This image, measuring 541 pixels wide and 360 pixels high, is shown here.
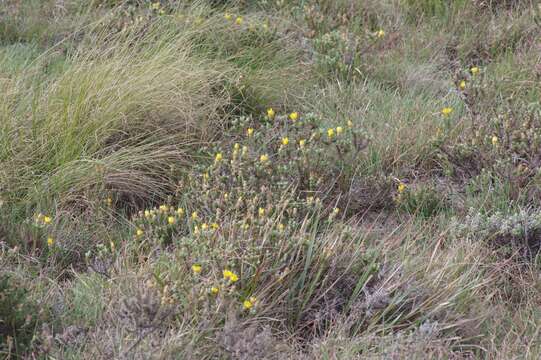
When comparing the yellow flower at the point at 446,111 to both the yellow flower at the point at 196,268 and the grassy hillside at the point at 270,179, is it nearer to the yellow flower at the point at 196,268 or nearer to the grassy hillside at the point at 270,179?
the grassy hillside at the point at 270,179

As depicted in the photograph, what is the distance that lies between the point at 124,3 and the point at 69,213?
7.34 ft

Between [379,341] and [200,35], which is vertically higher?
[200,35]

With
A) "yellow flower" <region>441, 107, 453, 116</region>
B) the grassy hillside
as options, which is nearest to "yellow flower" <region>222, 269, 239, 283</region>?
the grassy hillside

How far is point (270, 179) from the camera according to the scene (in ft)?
14.2

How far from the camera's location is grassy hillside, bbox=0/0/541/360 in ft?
10.9

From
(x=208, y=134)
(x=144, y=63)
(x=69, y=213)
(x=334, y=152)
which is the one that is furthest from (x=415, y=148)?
(x=69, y=213)

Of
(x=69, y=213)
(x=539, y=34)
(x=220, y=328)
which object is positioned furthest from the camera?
(x=539, y=34)

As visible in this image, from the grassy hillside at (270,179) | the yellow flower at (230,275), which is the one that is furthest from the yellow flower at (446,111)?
the yellow flower at (230,275)

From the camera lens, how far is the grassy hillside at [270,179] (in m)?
3.33

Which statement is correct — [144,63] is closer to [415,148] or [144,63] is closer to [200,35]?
[200,35]

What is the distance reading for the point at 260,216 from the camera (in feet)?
12.5

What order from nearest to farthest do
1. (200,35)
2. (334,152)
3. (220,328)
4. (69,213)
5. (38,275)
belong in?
(220,328)
(38,275)
(69,213)
(334,152)
(200,35)

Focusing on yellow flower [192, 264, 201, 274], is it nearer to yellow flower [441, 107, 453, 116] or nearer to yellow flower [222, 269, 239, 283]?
yellow flower [222, 269, 239, 283]

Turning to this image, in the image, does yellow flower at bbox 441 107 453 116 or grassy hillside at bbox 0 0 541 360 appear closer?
grassy hillside at bbox 0 0 541 360
